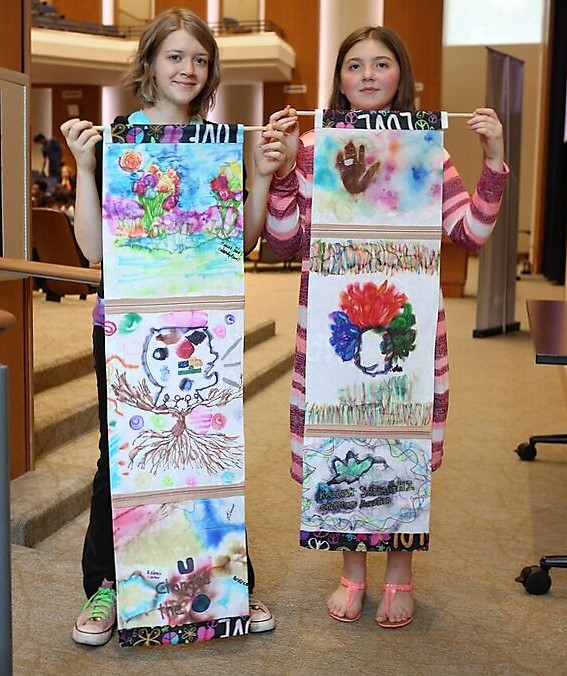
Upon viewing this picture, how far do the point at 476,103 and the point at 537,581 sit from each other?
14.6 metres

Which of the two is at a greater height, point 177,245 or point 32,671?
point 177,245

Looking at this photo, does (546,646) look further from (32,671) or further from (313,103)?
(313,103)

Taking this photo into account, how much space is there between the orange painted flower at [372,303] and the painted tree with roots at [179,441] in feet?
1.08

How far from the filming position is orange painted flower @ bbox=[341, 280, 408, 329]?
2113mm

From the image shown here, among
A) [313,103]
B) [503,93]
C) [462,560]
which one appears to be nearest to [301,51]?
[313,103]

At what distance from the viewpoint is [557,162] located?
12.4m

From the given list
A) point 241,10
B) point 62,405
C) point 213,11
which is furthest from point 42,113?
point 62,405

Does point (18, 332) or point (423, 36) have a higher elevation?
point (423, 36)

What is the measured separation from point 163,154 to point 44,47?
40.2 feet

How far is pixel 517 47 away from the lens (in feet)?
50.5

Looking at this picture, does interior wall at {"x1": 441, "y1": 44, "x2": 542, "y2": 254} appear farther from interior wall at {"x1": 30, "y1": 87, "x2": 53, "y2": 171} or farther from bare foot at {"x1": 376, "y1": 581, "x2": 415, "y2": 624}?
bare foot at {"x1": 376, "y1": 581, "x2": 415, "y2": 624}

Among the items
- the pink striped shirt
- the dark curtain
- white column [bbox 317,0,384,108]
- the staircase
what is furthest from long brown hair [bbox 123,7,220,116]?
white column [bbox 317,0,384,108]

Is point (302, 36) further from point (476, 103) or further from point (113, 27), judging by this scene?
point (476, 103)

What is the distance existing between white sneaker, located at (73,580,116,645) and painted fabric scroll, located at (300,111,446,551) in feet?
1.68
